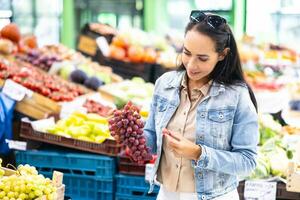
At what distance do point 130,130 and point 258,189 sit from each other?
4.21 feet

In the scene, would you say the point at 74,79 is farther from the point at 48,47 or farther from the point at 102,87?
the point at 48,47

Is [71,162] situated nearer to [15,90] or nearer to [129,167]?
[129,167]

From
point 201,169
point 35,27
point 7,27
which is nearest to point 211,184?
point 201,169

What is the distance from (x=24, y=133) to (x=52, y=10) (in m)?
7.27

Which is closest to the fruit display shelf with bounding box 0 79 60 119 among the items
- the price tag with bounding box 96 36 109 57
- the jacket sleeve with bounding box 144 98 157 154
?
the jacket sleeve with bounding box 144 98 157 154

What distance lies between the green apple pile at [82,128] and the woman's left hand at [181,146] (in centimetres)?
156

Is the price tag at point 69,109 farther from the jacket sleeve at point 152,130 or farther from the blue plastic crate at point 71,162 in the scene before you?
the jacket sleeve at point 152,130

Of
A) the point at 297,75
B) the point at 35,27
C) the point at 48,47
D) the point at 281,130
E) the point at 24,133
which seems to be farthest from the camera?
the point at 35,27

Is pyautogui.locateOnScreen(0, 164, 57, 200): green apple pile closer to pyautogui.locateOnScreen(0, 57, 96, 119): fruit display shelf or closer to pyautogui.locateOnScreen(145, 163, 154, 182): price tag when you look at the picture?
pyautogui.locateOnScreen(145, 163, 154, 182): price tag

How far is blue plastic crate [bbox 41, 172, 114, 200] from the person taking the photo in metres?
3.57

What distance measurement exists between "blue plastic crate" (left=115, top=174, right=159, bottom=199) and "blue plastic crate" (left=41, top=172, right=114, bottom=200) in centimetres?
6

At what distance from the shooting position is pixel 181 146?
6.95 ft

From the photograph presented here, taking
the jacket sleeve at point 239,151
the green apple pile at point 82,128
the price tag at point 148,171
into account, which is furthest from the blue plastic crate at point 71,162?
the jacket sleeve at point 239,151

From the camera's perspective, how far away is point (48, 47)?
662 centimetres
